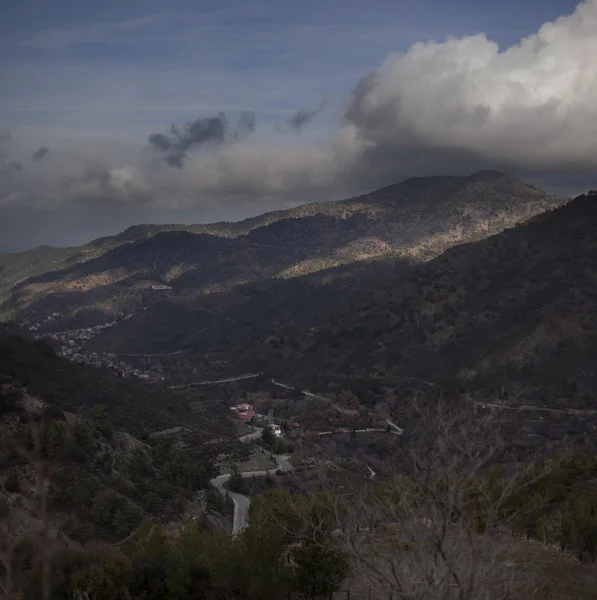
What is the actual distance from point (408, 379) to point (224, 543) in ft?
286

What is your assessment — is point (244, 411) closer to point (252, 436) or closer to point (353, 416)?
point (353, 416)

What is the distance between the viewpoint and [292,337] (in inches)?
5778

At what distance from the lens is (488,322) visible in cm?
11475

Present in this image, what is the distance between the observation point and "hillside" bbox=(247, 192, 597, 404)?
316 ft

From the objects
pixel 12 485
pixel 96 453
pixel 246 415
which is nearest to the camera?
pixel 12 485

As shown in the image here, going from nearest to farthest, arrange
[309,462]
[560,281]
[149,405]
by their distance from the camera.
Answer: [309,462]
[149,405]
[560,281]

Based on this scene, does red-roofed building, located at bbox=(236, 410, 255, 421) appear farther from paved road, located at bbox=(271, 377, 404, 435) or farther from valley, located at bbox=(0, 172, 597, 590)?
paved road, located at bbox=(271, 377, 404, 435)

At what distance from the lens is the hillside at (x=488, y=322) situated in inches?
3797

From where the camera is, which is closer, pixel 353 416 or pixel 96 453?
pixel 96 453

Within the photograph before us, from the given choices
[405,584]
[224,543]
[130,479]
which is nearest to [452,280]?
[130,479]

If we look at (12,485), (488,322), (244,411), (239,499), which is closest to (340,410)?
(244,411)

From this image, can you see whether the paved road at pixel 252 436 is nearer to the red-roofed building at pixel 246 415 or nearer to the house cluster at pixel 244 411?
the red-roofed building at pixel 246 415

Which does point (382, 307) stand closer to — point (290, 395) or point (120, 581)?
point (290, 395)

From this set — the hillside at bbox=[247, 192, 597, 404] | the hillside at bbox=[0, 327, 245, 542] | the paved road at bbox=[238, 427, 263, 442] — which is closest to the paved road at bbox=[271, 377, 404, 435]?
the hillside at bbox=[247, 192, 597, 404]
